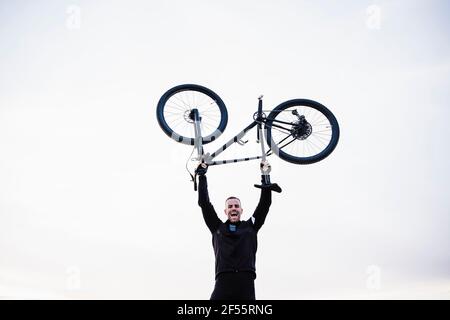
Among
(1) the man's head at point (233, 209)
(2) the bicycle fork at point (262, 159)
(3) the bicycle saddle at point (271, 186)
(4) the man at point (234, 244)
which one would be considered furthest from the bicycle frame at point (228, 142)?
(1) the man's head at point (233, 209)

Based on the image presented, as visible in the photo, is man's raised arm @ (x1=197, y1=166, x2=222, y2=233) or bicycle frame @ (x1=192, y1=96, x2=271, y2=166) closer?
man's raised arm @ (x1=197, y1=166, x2=222, y2=233)

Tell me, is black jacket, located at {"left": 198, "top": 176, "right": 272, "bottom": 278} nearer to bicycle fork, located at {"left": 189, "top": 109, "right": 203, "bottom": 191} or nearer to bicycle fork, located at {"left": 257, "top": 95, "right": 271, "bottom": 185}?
bicycle fork, located at {"left": 257, "top": 95, "right": 271, "bottom": 185}

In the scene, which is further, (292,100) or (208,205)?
(292,100)

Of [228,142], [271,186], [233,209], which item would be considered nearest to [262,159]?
[228,142]

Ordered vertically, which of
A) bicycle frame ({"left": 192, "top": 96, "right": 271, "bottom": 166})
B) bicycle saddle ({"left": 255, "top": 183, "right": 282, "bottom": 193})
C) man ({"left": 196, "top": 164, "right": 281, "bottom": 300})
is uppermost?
bicycle frame ({"left": 192, "top": 96, "right": 271, "bottom": 166})

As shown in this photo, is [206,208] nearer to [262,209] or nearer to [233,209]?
[233,209]

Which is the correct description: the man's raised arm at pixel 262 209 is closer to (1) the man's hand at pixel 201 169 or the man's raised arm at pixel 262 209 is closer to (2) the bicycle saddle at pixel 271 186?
(2) the bicycle saddle at pixel 271 186

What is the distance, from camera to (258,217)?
614cm

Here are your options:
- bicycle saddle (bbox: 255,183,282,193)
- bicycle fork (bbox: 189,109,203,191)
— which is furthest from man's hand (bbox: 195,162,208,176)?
bicycle saddle (bbox: 255,183,282,193)

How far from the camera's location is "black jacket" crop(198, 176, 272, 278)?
5.50 m

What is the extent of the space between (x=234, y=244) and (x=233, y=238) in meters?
0.10
